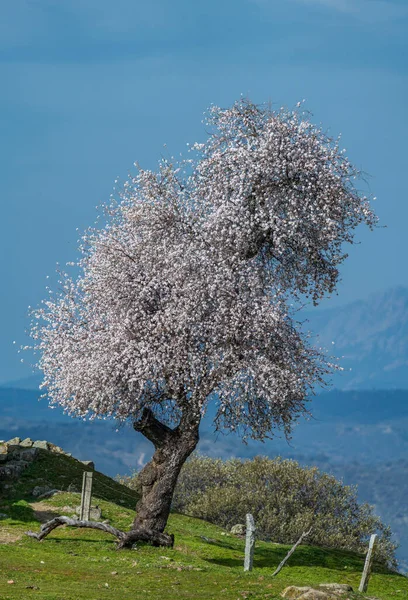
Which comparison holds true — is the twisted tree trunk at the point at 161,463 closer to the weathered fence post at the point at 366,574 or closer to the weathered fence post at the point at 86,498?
the weathered fence post at the point at 86,498

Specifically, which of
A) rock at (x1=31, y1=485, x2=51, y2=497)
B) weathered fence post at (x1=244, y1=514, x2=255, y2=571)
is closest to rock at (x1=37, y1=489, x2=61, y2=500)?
rock at (x1=31, y1=485, x2=51, y2=497)

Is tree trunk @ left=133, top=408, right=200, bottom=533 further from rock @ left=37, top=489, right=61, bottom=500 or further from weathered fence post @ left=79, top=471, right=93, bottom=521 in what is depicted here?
rock @ left=37, top=489, right=61, bottom=500

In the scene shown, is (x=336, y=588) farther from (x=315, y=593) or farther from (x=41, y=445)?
(x=41, y=445)

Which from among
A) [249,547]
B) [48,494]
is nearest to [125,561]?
[249,547]

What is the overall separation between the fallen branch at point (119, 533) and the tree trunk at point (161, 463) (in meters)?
0.89

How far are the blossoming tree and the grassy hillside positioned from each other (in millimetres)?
3101

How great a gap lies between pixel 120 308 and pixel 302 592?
62.8 ft

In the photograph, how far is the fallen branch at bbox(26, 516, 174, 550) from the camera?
43.0 meters

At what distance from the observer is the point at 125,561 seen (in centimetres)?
3856

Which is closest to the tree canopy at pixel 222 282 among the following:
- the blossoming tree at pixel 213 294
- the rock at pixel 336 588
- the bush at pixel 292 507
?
the blossoming tree at pixel 213 294

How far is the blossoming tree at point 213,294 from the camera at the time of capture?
43281 mm

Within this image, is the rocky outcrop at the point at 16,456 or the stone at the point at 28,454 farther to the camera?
the stone at the point at 28,454

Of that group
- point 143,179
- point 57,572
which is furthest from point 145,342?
point 57,572

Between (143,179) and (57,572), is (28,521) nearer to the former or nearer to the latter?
(57,572)
